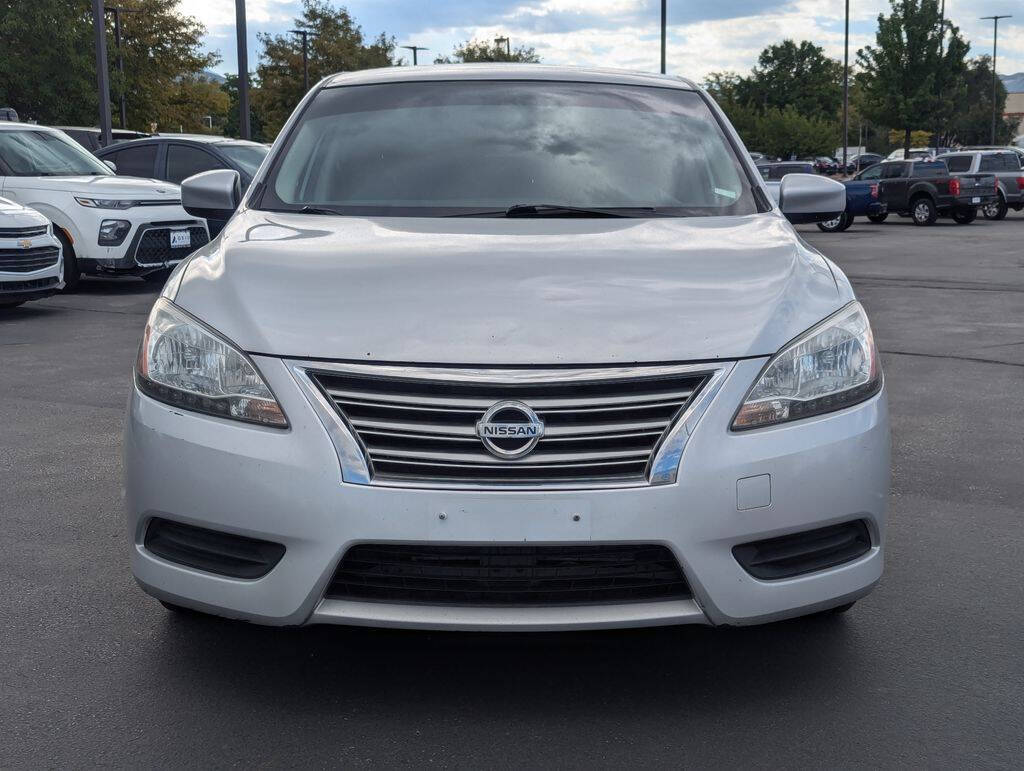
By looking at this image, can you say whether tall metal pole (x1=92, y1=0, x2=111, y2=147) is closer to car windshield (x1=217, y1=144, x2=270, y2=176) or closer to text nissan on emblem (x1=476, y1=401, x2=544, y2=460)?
car windshield (x1=217, y1=144, x2=270, y2=176)

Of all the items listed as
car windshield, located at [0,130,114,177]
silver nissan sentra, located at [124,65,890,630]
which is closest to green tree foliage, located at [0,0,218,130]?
car windshield, located at [0,130,114,177]

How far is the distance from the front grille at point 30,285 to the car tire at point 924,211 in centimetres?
2222

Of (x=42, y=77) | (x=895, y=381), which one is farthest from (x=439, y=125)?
(x=42, y=77)

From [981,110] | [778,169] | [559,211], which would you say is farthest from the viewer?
[981,110]

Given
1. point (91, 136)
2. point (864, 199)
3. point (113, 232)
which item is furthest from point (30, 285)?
point (864, 199)

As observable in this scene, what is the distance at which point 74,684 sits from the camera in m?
3.17

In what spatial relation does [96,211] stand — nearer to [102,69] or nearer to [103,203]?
[103,203]

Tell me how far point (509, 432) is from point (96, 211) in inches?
424

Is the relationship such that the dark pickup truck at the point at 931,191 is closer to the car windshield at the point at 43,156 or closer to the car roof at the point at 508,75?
the car windshield at the point at 43,156

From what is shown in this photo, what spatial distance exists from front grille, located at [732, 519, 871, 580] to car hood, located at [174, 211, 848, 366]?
459 mm

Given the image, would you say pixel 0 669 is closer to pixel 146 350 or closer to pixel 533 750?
pixel 146 350

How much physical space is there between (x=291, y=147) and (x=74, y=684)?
6.75 ft

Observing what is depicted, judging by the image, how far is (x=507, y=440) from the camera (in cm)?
273

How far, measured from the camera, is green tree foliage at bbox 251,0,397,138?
58.4 meters
